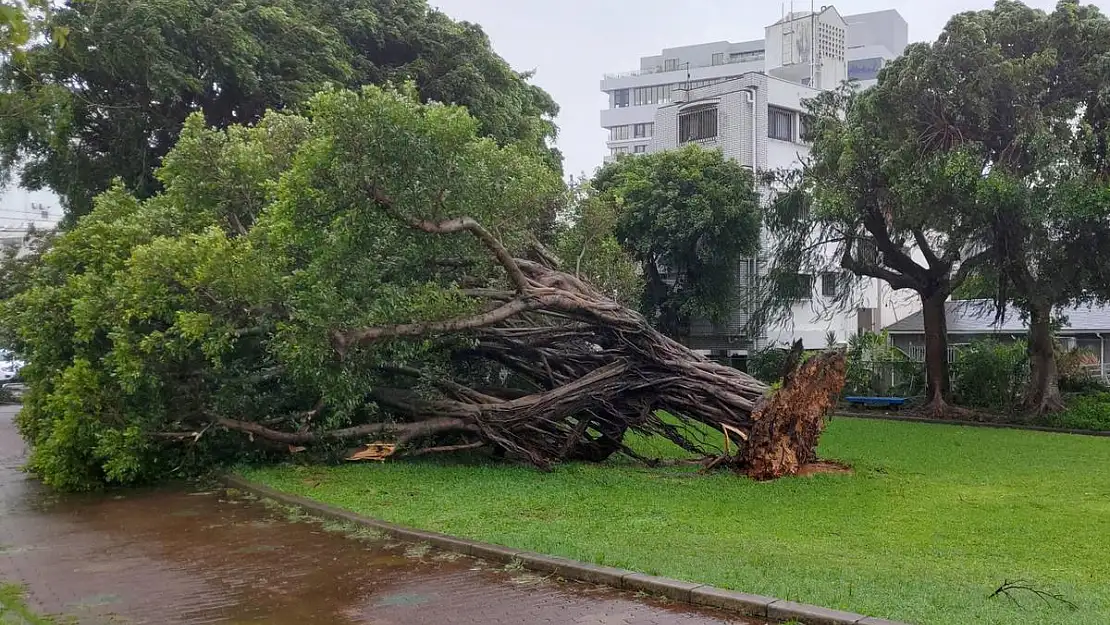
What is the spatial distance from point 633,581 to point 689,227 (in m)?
20.6

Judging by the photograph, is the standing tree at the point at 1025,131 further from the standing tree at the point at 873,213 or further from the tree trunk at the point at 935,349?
the tree trunk at the point at 935,349

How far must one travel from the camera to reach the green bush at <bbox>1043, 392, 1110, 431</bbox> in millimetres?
18641

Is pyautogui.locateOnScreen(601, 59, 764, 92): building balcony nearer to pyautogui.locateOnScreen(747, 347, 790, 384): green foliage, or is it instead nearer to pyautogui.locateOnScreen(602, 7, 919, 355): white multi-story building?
pyautogui.locateOnScreen(602, 7, 919, 355): white multi-story building

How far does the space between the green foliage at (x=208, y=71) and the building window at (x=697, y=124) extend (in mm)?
8391

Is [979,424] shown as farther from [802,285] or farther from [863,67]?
[863,67]

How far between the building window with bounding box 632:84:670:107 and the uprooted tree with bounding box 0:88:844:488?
49202mm

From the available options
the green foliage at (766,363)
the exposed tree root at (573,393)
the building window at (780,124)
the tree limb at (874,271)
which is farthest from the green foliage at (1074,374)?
the exposed tree root at (573,393)

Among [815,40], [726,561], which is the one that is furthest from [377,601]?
[815,40]

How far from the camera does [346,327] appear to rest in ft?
36.2

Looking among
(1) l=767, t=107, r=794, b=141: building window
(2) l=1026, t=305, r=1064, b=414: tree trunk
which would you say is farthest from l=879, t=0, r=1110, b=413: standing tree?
(1) l=767, t=107, r=794, b=141: building window

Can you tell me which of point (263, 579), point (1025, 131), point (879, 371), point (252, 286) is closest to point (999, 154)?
point (1025, 131)

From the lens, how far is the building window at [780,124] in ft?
98.7

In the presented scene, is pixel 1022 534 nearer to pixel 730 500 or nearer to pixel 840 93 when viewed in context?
pixel 730 500

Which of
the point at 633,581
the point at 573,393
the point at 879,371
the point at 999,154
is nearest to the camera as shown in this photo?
the point at 633,581
